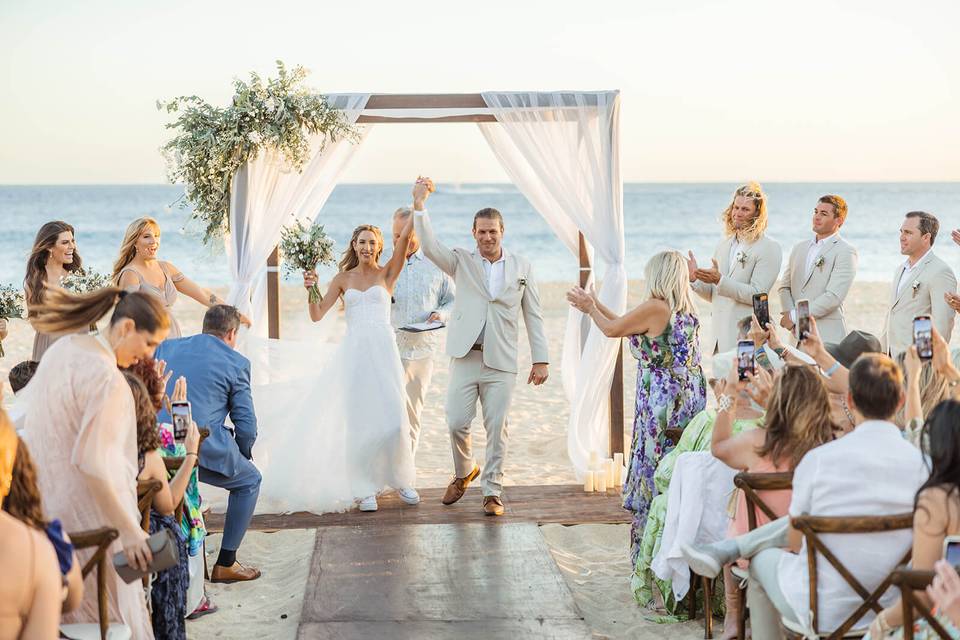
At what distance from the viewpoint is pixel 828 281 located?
664 centimetres

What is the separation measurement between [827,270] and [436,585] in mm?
3224

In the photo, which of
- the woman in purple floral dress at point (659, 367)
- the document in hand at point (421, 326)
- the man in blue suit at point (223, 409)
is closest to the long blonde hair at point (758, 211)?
the woman in purple floral dress at point (659, 367)

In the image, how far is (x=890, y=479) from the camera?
3.18 m

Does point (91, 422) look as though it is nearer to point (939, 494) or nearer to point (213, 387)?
point (213, 387)

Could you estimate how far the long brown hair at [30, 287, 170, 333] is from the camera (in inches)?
129

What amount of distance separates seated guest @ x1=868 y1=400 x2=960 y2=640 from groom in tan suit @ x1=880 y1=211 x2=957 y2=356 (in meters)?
3.61

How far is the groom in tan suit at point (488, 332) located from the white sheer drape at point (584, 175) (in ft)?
2.03

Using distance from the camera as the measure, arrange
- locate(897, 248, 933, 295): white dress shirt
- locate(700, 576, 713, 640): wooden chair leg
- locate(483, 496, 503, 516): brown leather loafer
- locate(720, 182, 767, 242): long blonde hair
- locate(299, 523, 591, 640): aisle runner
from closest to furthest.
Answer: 1. locate(700, 576, 713, 640): wooden chair leg
2. locate(299, 523, 591, 640): aisle runner
3. locate(483, 496, 503, 516): brown leather loafer
4. locate(897, 248, 933, 295): white dress shirt
5. locate(720, 182, 767, 242): long blonde hair

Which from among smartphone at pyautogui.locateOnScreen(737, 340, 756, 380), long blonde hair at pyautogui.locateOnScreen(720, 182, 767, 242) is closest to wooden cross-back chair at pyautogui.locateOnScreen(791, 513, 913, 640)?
smartphone at pyautogui.locateOnScreen(737, 340, 756, 380)

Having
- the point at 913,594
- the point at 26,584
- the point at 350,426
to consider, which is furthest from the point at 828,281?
the point at 26,584

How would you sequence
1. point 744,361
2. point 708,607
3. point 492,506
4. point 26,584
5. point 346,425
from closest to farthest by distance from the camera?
point 26,584
point 744,361
point 708,607
point 492,506
point 346,425

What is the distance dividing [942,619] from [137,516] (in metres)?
2.42

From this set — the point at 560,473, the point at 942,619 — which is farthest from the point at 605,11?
the point at 942,619

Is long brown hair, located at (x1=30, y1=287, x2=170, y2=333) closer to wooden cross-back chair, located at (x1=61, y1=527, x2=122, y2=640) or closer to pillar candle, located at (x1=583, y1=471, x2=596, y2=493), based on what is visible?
wooden cross-back chair, located at (x1=61, y1=527, x2=122, y2=640)
